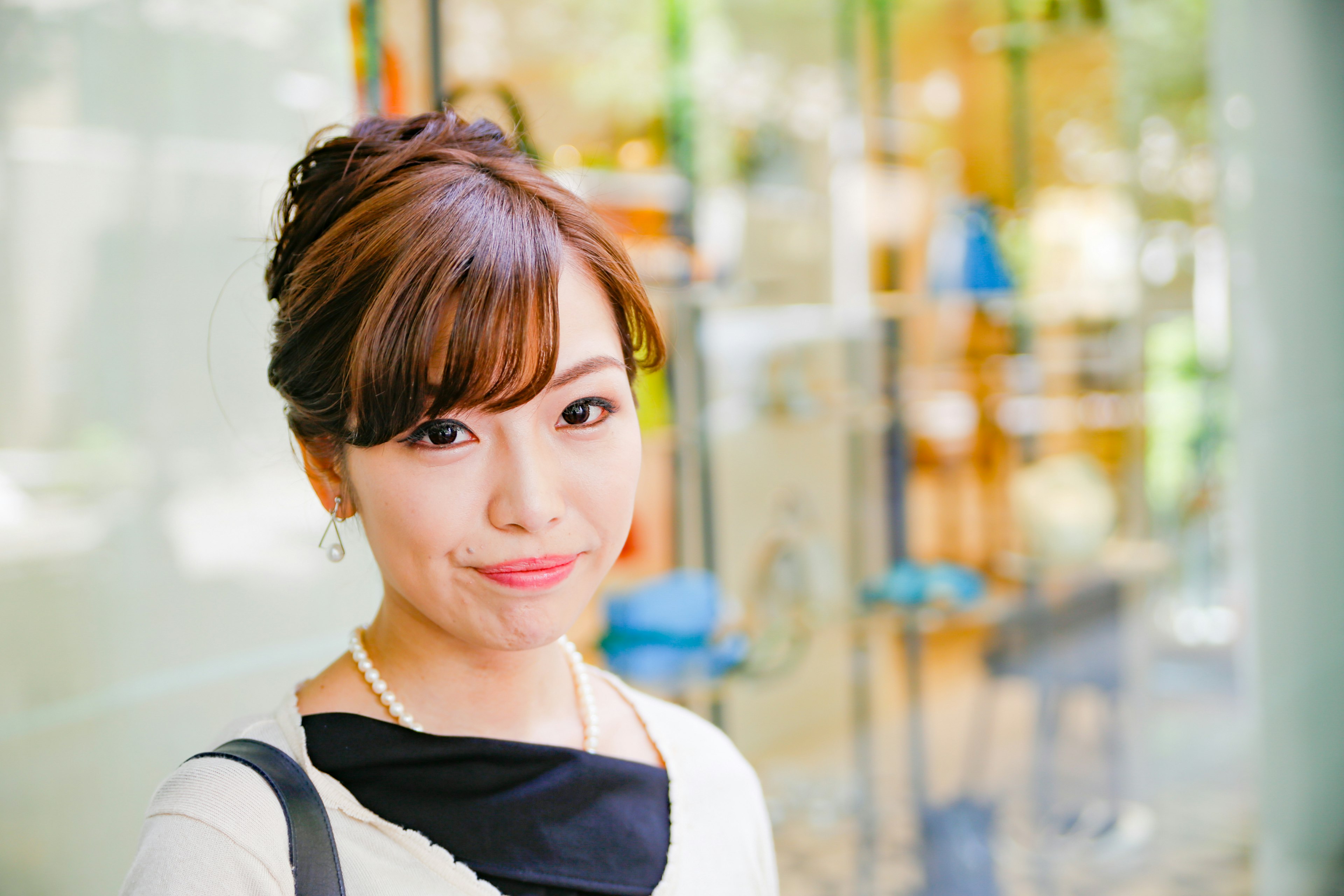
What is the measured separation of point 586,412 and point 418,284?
0.15 metres

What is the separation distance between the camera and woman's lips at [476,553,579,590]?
752 mm

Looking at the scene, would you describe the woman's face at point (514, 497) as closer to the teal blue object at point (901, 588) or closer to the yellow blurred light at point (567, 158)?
the yellow blurred light at point (567, 158)

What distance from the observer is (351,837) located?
766 mm

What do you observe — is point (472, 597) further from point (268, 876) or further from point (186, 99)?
point (186, 99)

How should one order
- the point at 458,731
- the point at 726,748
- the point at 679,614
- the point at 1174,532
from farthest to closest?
the point at 1174,532, the point at 679,614, the point at 726,748, the point at 458,731

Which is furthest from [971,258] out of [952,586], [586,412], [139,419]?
[586,412]

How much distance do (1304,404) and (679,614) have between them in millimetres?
1661

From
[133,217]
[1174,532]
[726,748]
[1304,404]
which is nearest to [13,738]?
[133,217]

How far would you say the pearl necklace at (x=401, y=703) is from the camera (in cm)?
82

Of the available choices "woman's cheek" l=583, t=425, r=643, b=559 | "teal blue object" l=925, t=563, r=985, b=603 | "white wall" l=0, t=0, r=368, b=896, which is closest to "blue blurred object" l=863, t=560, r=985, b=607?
"teal blue object" l=925, t=563, r=985, b=603

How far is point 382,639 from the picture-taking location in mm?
846

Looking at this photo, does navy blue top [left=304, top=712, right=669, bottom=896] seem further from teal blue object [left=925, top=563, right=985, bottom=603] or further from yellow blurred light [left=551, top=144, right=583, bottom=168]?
teal blue object [left=925, top=563, right=985, bottom=603]

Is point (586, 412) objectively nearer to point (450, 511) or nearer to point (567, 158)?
point (450, 511)

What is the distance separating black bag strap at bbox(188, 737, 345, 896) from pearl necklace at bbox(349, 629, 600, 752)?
8cm
